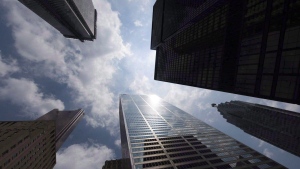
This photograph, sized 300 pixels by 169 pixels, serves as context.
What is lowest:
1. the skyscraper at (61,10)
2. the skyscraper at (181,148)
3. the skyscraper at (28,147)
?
the skyscraper at (181,148)

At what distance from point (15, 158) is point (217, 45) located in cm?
8102

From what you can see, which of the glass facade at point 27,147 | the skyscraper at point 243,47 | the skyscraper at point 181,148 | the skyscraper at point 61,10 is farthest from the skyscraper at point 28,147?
the skyscraper at point 61,10

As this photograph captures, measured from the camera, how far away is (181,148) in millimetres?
104250

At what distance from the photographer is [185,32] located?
358 ft

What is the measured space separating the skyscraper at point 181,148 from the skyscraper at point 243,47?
36616 mm

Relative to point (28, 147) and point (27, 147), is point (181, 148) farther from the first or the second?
point (27, 147)

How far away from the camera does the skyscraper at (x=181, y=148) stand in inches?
3506

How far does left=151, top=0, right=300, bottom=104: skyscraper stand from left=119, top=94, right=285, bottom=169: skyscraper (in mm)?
36616

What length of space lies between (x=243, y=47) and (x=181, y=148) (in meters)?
69.7

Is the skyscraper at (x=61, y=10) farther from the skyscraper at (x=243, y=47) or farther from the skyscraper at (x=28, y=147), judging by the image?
the skyscraper at (x=28, y=147)

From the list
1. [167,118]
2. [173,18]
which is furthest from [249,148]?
[173,18]

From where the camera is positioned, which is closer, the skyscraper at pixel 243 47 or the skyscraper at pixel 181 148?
the skyscraper at pixel 243 47

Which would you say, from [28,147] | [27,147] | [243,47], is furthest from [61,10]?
[243,47]

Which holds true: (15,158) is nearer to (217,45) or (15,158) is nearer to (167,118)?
(217,45)
